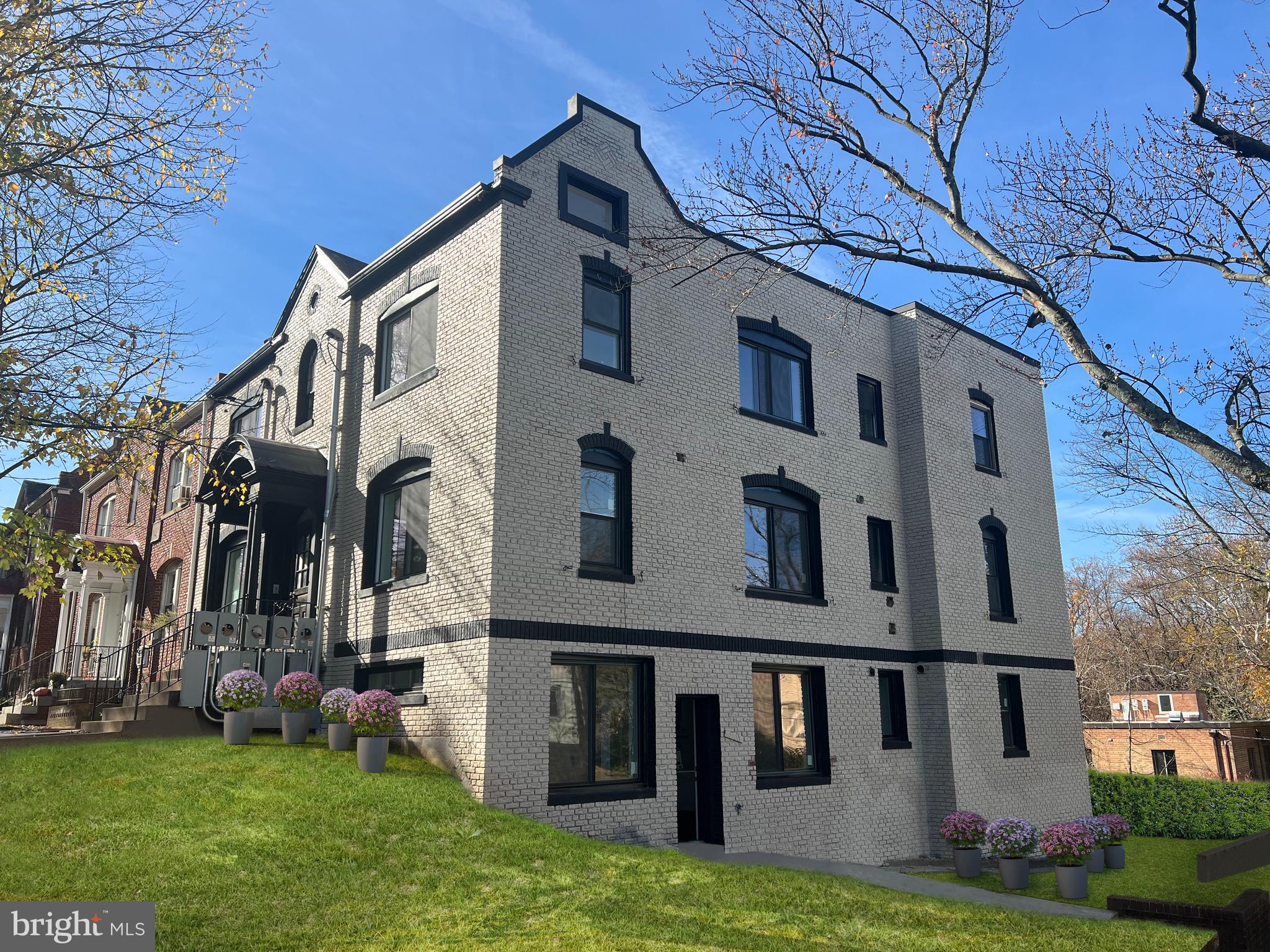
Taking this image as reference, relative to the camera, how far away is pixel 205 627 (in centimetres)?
1559

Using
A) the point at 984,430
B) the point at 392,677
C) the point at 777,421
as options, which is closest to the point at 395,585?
the point at 392,677

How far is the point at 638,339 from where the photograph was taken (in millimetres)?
16406

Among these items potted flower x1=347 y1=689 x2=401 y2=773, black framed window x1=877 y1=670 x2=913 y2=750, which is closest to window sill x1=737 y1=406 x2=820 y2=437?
black framed window x1=877 y1=670 x2=913 y2=750

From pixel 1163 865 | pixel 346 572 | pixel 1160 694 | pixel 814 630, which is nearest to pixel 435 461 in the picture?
pixel 346 572

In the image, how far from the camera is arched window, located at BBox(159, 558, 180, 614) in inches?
926

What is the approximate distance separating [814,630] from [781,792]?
3.09 metres

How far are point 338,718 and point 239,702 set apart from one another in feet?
4.75

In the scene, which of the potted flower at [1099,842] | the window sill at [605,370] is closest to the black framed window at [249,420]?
the window sill at [605,370]

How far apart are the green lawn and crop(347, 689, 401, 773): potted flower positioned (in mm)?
9050

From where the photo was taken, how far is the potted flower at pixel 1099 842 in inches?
643

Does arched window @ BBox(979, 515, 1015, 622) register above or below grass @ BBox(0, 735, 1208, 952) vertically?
above

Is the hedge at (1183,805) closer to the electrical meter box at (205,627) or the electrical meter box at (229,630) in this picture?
the electrical meter box at (229,630)

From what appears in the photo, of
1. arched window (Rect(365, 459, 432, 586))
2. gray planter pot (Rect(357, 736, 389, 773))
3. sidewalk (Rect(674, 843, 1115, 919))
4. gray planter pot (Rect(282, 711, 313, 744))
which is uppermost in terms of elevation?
arched window (Rect(365, 459, 432, 586))

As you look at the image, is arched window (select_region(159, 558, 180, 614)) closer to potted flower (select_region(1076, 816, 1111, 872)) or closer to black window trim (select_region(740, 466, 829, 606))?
black window trim (select_region(740, 466, 829, 606))
